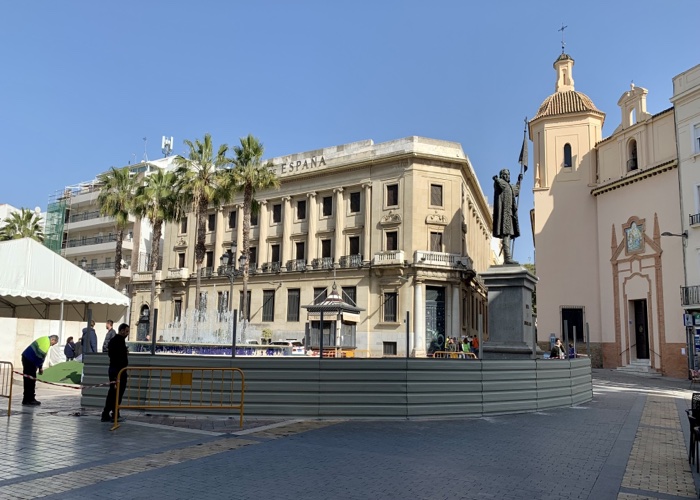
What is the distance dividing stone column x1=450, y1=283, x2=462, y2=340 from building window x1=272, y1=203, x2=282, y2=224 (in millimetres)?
16395

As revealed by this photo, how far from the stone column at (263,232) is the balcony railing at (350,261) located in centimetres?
807

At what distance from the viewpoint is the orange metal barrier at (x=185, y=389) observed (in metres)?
10.4

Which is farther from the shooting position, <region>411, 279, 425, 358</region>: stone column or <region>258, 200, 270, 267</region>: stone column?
<region>258, 200, 270, 267</region>: stone column

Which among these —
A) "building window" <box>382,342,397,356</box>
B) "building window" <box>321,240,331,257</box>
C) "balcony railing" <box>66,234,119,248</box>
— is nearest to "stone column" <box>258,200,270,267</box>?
"building window" <box>321,240,331,257</box>

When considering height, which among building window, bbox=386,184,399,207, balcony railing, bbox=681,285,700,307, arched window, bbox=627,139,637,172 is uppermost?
arched window, bbox=627,139,637,172

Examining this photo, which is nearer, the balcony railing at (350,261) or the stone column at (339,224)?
the balcony railing at (350,261)

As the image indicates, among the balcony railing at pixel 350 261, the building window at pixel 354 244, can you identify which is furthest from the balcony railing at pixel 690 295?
the building window at pixel 354 244

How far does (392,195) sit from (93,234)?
3906 cm

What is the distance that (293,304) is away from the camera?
43.3 m

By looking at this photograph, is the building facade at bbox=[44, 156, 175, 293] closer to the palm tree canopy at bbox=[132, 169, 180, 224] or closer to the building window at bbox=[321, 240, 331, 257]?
the palm tree canopy at bbox=[132, 169, 180, 224]

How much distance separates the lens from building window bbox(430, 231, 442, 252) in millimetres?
40062

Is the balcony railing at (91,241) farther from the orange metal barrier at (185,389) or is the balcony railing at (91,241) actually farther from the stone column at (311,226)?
the orange metal barrier at (185,389)

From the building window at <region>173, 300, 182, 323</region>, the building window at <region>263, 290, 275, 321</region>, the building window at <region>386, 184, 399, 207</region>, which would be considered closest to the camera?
the building window at <region>386, 184, 399, 207</region>

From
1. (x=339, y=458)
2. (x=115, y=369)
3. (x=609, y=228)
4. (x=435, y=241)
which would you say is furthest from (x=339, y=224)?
(x=339, y=458)
